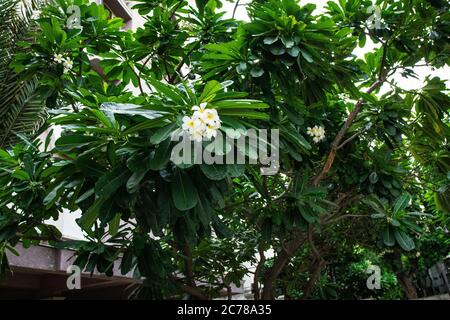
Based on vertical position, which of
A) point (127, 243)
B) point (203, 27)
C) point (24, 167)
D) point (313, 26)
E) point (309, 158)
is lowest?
point (127, 243)

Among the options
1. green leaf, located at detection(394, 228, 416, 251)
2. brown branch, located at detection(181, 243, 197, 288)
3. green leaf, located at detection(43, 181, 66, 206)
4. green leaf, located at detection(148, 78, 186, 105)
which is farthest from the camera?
brown branch, located at detection(181, 243, 197, 288)

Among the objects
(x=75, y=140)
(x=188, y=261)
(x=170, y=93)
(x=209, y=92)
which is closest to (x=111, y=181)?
(x=75, y=140)

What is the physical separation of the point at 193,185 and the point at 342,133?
72.9 inches

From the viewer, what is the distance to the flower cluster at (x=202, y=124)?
5.57ft

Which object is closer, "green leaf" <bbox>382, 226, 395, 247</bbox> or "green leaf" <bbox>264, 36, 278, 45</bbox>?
"green leaf" <bbox>264, 36, 278, 45</bbox>

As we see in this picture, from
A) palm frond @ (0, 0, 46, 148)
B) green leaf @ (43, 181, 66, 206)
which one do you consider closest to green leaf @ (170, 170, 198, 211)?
green leaf @ (43, 181, 66, 206)

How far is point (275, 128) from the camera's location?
2508 millimetres

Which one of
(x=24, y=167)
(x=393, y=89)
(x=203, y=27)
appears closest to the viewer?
(x=24, y=167)

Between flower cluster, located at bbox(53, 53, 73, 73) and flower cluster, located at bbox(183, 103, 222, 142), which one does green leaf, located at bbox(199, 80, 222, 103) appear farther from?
flower cluster, located at bbox(53, 53, 73, 73)

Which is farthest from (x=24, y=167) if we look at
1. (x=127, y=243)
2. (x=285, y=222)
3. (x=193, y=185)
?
(x=285, y=222)

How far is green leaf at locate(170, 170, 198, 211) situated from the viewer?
6.00ft

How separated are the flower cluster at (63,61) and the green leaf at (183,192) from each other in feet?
4.97
